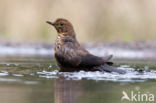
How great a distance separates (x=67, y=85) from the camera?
9.22 m

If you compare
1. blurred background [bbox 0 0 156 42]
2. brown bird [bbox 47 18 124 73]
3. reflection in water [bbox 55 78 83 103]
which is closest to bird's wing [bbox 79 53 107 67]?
brown bird [bbox 47 18 124 73]

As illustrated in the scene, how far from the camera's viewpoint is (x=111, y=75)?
10.6 meters

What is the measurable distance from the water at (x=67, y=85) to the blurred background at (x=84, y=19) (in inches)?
254

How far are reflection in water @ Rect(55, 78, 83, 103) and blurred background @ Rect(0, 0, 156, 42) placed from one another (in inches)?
329

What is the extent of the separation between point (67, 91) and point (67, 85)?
55 cm

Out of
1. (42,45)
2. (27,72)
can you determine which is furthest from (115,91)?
(42,45)

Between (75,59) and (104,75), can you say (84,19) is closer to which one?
(75,59)

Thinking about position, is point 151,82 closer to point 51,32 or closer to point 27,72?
point 27,72

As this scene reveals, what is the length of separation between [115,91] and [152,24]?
9.63 m

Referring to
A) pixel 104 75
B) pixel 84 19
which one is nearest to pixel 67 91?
pixel 104 75

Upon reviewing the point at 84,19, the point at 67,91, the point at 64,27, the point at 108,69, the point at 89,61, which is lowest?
the point at 67,91

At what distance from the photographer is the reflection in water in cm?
806

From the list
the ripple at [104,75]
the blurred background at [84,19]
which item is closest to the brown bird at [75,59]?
the ripple at [104,75]

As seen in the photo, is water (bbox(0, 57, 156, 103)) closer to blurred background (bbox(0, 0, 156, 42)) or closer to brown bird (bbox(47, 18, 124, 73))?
brown bird (bbox(47, 18, 124, 73))
